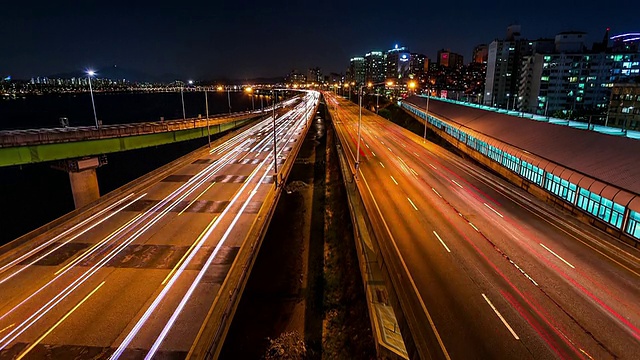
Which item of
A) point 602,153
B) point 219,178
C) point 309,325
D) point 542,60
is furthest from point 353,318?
point 542,60

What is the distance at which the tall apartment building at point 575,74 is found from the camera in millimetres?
104375

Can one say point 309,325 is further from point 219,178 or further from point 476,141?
point 476,141

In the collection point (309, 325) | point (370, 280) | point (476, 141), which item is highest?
point (476, 141)

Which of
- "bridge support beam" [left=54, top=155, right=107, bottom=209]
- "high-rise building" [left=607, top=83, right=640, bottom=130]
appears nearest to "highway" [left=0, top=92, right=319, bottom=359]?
"bridge support beam" [left=54, top=155, right=107, bottom=209]

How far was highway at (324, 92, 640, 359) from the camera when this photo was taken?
14.0 meters

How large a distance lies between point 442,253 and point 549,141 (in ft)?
91.5

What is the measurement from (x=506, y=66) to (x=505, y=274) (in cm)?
14932

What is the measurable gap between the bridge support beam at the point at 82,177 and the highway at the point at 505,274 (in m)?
33.5

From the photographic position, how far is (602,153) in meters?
31.4

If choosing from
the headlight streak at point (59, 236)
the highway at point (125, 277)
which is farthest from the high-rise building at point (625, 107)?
the headlight streak at point (59, 236)

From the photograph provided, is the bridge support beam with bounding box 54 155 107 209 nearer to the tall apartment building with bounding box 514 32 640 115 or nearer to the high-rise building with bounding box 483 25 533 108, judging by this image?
the tall apartment building with bounding box 514 32 640 115

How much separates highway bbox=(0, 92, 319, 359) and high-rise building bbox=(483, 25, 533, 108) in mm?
140684

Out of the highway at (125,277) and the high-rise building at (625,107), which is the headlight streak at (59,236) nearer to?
the highway at (125,277)

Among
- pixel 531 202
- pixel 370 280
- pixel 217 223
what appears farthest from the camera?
pixel 531 202
